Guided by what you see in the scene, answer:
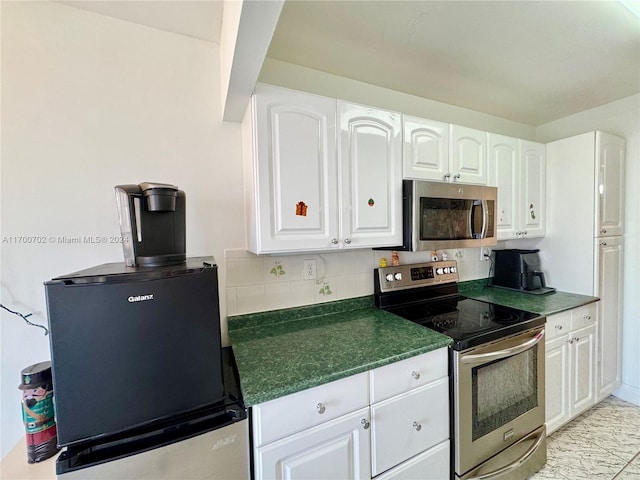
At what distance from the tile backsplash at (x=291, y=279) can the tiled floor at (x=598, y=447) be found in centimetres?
160

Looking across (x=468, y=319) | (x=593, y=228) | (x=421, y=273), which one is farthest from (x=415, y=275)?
(x=593, y=228)

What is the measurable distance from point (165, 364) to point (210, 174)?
3.18 ft

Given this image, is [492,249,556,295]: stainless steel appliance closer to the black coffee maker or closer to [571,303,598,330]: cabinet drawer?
[571,303,598,330]: cabinet drawer

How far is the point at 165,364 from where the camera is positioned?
2.77ft

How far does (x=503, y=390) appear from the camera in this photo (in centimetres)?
154

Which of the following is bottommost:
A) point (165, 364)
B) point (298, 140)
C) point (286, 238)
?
point (165, 364)

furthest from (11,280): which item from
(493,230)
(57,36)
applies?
(493,230)

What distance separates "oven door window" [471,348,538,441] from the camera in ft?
4.74

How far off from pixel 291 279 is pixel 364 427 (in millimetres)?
841

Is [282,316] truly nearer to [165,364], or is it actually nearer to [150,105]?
[165,364]

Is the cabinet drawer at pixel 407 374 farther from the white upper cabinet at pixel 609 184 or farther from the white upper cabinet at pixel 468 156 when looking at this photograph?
the white upper cabinet at pixel 609 184

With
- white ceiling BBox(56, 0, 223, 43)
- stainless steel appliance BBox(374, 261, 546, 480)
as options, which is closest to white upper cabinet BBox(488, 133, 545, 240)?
stainless steel appliance BBox(374, 261, 546, 480)

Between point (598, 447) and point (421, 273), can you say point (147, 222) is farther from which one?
point (598, 447)

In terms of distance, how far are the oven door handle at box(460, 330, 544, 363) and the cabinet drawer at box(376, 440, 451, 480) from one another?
437mm
